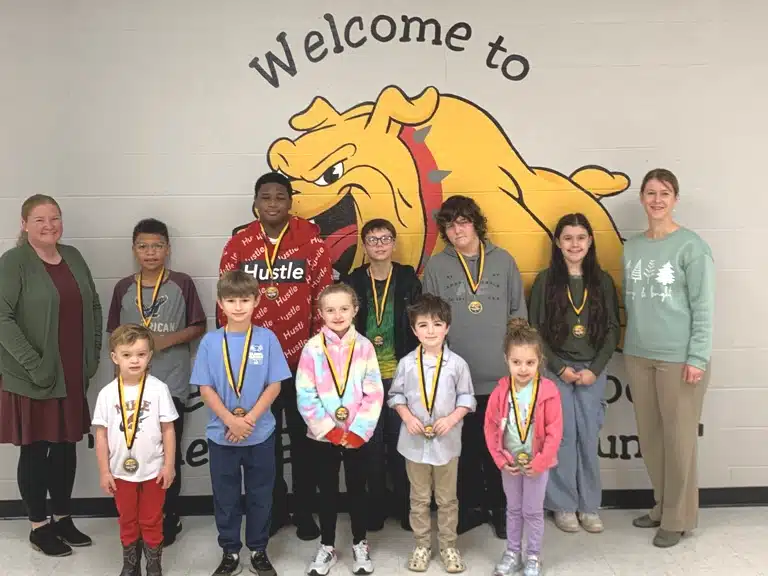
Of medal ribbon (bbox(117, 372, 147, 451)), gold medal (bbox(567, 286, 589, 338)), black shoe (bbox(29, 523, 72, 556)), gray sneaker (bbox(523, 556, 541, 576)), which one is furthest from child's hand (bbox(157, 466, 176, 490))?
gold medal (bbox(567, 286, 589, 338))

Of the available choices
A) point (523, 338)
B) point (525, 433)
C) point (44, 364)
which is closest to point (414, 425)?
point (525, 433)

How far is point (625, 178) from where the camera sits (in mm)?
3557

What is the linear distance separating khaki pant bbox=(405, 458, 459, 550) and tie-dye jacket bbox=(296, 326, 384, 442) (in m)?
0.29

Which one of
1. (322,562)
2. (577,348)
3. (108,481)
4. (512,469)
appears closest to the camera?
(108,481)

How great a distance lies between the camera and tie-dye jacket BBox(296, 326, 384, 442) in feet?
9.25

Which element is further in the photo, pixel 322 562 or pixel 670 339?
pixel 670 339

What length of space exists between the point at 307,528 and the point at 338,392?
82 centimetres

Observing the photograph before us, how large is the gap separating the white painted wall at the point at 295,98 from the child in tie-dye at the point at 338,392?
0.98 metres

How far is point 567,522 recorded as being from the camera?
332 cm

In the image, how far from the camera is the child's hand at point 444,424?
111 inches

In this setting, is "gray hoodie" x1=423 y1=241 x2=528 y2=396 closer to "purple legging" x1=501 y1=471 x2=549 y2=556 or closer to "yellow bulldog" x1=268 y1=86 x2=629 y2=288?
"yellow bulldog" x1=268 y1=86 x2=629 y2=288

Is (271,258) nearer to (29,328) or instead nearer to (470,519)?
(29,328)

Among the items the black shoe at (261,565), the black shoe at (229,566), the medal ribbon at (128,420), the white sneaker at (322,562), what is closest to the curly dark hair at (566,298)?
the white sneaker at (322,562)

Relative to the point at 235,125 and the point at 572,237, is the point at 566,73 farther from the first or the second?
the point at 235,125
